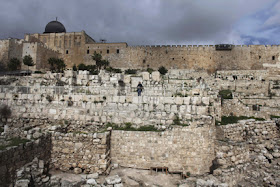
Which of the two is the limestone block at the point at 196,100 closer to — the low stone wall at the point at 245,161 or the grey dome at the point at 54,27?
the low stone wall at the point at 245,161

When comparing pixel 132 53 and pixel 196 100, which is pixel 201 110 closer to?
pixel 196 100

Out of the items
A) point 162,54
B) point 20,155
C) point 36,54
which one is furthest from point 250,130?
point 36,54

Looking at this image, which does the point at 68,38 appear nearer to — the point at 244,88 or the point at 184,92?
the point at 244,88

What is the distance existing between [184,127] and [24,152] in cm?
488

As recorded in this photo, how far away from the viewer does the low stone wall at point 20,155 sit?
16.2 ft

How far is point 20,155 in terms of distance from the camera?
5.45 metres

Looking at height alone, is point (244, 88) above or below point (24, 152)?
above

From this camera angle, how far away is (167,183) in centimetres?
590

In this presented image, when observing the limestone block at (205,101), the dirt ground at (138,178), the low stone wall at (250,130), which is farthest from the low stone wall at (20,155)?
the low stone wall at (250,130)

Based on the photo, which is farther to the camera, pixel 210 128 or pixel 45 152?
pixel 210 128

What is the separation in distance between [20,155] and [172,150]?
14.8ft

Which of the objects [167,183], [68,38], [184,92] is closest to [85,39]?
[68,38]

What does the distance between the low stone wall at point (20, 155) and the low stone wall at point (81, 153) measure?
298mm

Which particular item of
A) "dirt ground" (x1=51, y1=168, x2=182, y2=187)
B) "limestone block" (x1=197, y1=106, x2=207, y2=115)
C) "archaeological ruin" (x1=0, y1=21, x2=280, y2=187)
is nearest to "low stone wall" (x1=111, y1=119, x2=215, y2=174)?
"archaeological ruin" (x1=0, y1=21, x2=280, y2=187)
